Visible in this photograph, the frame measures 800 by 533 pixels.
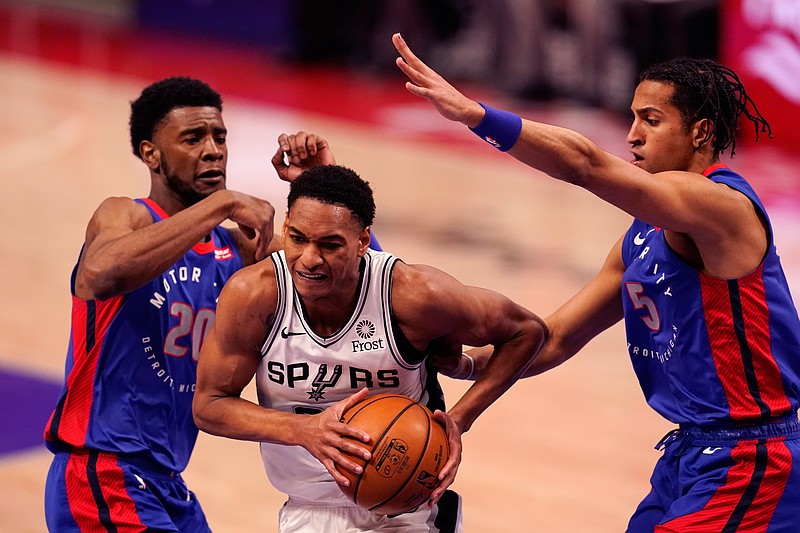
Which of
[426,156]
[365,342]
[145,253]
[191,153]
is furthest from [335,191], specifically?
[426,156]

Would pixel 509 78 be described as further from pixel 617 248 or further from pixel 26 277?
pixel 617 248

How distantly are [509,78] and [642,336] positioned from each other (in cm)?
1342

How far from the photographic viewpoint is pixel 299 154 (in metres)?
4.86

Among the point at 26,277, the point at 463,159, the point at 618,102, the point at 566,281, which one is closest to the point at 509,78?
the point at 618,102

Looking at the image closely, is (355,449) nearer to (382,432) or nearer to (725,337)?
(382,432)

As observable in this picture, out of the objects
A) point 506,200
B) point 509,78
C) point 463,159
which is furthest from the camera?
point 509,78

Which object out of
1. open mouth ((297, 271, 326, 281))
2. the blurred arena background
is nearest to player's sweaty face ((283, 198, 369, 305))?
open mouth ((297, 271, 326, 281))

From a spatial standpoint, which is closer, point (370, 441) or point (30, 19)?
point (370, 441)

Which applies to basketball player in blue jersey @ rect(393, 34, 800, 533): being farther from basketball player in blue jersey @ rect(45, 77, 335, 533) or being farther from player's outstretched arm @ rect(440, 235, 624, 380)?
basketball player in blue jersey @ rect(45, 77, 335, 533)

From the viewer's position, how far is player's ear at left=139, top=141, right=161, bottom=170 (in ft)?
16.3

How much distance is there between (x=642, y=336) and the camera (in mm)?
4496

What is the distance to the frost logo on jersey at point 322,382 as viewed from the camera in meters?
4.27

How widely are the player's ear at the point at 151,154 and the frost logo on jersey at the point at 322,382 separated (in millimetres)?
1200

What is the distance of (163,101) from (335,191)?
45.6 inches
